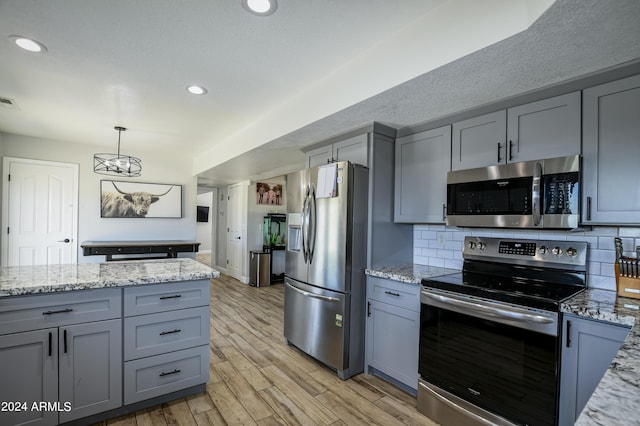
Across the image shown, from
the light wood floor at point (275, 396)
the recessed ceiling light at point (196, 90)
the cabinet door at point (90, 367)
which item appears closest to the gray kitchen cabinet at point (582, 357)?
the light wood floor at point (275, 396)

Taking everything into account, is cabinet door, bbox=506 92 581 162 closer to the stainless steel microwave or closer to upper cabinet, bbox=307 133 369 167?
the stainless steel microwave

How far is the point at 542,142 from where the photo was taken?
78.9 inches

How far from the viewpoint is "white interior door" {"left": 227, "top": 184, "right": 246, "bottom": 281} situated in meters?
6.58

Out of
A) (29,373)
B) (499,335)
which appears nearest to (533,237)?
(499,335)

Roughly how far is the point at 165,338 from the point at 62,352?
55 cm

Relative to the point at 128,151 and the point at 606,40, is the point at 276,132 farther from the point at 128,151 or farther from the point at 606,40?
the point at 128,151

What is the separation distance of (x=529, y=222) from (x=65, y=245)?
597cm

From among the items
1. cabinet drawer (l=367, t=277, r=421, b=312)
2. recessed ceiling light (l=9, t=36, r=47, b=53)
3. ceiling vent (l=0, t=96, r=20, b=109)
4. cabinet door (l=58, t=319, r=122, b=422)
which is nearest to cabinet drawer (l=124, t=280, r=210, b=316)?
cabinet door (l=58, t=319, r=122, b=422)

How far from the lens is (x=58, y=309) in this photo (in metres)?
1.78

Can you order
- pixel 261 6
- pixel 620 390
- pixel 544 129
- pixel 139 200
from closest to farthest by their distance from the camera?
pixel 620 390 → pixel 261 6 → pixel 544 129 → pixel 139 200

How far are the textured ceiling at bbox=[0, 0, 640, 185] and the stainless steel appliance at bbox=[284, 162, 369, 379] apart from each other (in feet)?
1.80

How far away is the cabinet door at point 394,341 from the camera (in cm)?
229

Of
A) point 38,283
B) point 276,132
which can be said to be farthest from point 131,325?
point 276,132

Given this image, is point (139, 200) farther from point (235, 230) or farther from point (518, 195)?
point (518, 195)
